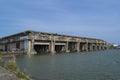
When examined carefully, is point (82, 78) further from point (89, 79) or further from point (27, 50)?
point (27, 50)

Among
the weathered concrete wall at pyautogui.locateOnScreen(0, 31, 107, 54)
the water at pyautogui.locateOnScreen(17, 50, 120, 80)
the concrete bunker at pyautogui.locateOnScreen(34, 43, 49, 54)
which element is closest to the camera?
the water at pyautogui.locateOnScreen(17, 50, 120, 80)

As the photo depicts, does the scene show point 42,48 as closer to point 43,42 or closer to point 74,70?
point 43,42

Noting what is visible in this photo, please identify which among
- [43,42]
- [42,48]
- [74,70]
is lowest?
[74,70]

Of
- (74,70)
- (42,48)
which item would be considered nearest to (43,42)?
(42,48)

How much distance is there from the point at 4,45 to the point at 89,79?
114343mm

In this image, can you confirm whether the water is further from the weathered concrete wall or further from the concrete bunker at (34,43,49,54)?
the concrete bunker at (34,43,49,54)

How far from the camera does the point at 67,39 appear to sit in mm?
126000

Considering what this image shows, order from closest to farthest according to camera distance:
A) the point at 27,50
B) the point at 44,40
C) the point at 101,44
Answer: the point at 27,50 → the point at 44,40 → the point at 101,44

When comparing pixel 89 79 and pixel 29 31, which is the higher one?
pixel 29 31

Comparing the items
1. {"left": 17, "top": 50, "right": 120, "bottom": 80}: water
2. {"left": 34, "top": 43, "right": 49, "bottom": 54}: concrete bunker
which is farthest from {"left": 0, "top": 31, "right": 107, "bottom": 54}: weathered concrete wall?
{"left": 17, "top": 50, "right": 120, "bottom": 80}: water

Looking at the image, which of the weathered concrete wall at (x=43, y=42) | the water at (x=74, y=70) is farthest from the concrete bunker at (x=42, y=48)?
the water at (x=74, y=70)

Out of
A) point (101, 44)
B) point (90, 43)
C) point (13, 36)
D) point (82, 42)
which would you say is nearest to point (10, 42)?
point (13, 36)

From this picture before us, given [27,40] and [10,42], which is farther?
[10,42]

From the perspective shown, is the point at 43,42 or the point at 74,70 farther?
the point at 43,42
